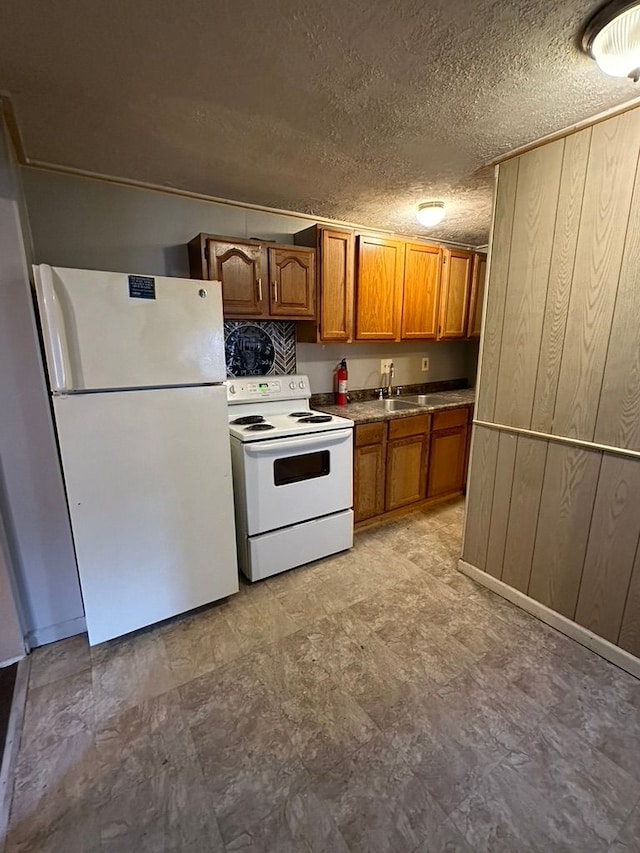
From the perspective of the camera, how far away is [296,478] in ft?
7.59

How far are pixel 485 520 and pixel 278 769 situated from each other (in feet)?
5.08

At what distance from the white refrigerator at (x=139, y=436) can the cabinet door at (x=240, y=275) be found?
0.58 metres

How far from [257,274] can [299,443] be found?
3.58 feet

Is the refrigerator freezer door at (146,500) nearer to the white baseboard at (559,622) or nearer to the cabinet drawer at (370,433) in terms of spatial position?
the cabinet drawer at (370,433)

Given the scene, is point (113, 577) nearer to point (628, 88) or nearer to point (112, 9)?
point (112, 9)

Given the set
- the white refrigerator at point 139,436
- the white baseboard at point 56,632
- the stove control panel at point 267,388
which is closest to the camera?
the white refrigerator at point 139,436

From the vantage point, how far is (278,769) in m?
1.28

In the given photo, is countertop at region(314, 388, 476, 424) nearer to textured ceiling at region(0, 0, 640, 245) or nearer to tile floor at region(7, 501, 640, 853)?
tile floor at region(7, 501, 640, 853)

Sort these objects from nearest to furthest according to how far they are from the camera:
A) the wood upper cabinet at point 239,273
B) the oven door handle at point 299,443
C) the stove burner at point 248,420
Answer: the oven door handle at point 299,443 < the wood upper cabinet at point 239,273 < the stove burner at point 248,420

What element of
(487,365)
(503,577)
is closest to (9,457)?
(487,365)

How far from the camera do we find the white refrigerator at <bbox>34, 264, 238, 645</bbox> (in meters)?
1.51

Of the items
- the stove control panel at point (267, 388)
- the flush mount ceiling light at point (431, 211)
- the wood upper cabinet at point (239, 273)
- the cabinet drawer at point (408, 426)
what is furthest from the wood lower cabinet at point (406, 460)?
the flush mount ceiling light at point (431, 211)

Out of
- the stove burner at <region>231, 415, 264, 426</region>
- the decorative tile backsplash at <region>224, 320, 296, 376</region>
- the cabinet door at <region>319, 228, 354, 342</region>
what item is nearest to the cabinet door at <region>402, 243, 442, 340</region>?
the cabinet door at <region>319, 228, 354, 342</region>

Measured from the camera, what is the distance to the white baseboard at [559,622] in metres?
1.66
